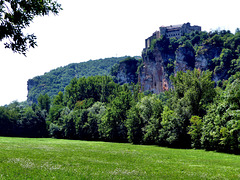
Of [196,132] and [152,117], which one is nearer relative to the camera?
[196,132]

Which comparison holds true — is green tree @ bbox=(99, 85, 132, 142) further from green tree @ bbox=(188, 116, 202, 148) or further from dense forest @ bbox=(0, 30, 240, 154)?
green tree @ bbox=(188, 116, 202, 148)

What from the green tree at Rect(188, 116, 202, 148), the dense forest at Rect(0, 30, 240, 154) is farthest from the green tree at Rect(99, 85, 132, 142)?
the green tree at Rect(188, 116, 202, 148)

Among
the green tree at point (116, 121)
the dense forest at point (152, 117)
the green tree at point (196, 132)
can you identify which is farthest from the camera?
the green tree at point (116, 121)

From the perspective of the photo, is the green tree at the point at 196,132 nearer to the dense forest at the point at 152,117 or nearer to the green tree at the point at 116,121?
the dense forest at the point at 152,117

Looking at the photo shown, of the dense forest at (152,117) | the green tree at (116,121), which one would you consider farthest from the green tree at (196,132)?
the green tree at (116,121)

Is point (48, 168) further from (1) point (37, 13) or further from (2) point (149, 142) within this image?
(2) point (149, 142)

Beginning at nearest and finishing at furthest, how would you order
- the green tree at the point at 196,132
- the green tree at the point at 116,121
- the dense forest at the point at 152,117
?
the dense forest at the point at 152,117 → the green tree at the point at 196,132 → the green tree at the point at 116,121

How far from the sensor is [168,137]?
58.8m

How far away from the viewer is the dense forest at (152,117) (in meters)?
43.7

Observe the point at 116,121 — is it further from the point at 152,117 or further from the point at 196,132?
the point at 196,132

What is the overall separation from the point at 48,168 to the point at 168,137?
4206cm

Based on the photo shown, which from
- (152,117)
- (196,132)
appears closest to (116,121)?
(152,117)

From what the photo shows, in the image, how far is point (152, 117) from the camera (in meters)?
64.9

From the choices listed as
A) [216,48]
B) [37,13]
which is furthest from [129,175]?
[216,48]
